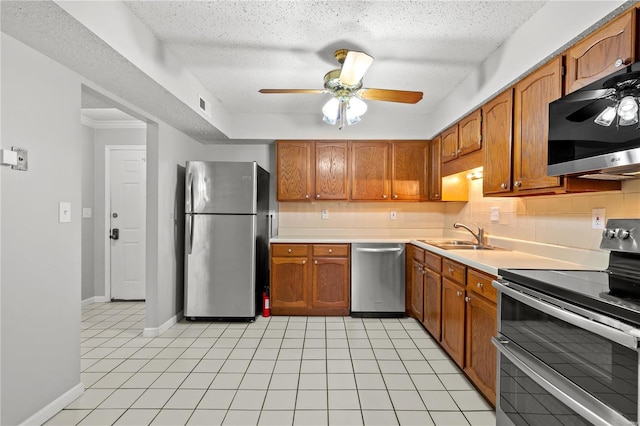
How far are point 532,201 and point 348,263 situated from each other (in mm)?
1880

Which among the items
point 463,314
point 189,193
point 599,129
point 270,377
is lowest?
point 270,377

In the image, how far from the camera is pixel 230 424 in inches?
71.4

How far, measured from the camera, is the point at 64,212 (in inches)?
76.7

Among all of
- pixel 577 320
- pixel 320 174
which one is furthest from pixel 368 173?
pixel 577 320

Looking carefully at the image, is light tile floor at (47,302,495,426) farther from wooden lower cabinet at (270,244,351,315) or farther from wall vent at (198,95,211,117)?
wall vent at (198,95,211,117)

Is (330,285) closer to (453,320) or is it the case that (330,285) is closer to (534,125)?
(453,320)

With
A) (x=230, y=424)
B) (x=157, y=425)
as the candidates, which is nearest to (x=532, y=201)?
(x=230, y=424)

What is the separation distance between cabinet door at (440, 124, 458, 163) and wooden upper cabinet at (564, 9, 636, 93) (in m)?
1.46

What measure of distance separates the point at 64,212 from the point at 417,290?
9.97 feet

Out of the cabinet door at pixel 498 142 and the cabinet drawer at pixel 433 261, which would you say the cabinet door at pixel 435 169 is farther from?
the cabinet door at pixel 498 142

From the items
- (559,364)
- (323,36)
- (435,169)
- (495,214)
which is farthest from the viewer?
(435,169)

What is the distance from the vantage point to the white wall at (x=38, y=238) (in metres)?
1.61

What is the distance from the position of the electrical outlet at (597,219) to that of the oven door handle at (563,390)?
0.89 m

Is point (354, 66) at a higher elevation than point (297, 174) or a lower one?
higher
